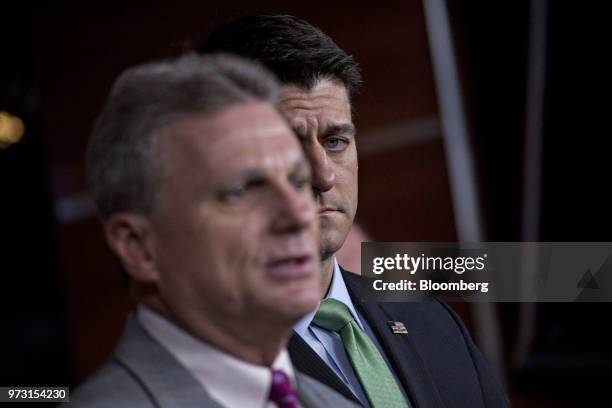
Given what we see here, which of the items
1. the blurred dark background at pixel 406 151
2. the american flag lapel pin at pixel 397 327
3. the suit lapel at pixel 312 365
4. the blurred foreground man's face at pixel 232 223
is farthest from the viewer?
the blurred dark background at pixel 406 151

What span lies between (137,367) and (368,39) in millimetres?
1010

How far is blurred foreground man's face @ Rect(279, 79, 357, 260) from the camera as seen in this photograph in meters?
1.01

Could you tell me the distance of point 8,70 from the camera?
2.07 metres

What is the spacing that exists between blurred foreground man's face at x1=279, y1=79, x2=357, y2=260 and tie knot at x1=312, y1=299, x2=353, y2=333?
0.05 meters

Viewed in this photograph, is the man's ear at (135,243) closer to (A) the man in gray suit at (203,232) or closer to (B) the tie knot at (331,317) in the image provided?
(A) the man in gray suit at (203,232)

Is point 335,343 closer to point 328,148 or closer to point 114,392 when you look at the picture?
point 328,148

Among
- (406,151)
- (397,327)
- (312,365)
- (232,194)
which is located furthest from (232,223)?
(406,151)

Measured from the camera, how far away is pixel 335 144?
1051 mm

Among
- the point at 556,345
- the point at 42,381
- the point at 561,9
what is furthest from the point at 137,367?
the point at 561,9

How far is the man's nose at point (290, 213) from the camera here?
728 mm

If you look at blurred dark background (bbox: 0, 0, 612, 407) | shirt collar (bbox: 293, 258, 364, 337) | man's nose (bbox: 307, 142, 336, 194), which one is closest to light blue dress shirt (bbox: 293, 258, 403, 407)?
shirt collar (bbox: 293, 258, 364, 337)

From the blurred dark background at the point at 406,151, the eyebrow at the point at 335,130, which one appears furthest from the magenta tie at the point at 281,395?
the blurred dark background at the point at 406,151

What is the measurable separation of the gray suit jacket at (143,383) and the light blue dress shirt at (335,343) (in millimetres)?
257

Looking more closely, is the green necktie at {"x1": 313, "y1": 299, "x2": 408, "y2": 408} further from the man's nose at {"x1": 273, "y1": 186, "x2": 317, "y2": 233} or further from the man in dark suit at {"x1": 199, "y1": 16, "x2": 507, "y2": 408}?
the man's nose at {"x1": 273, "y1": 186, "x2": 317, "y2": 233}
